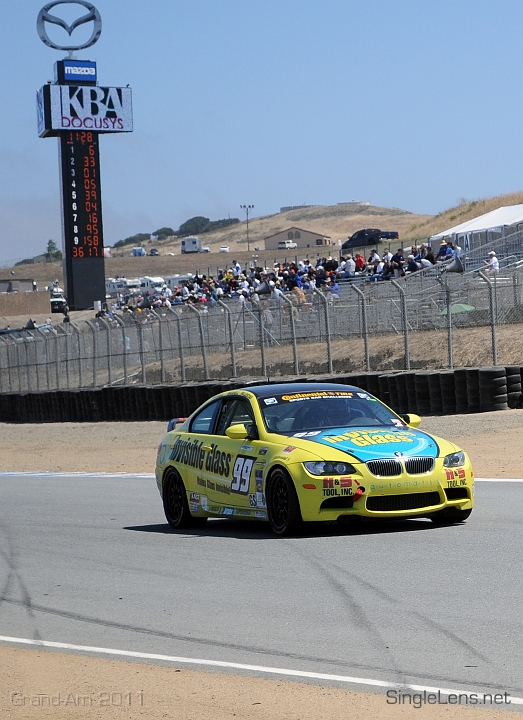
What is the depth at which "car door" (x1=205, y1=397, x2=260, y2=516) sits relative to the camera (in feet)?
33.2

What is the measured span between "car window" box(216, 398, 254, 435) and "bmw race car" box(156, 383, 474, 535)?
0.5 inches

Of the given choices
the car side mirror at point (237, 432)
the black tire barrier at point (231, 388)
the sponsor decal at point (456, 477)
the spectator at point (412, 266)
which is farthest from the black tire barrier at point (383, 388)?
the spectator at point (412, 266)

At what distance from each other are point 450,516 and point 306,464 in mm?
1432

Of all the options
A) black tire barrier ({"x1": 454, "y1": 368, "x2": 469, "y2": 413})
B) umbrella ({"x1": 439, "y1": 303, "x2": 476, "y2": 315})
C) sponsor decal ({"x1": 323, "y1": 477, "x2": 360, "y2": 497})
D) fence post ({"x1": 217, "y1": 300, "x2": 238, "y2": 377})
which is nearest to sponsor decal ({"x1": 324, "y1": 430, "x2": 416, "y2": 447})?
sponsor decal ({"x1": 323, "y1": 477, "x2": 360, "y2": 497})

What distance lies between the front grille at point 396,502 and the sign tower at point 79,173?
6074 centimetres

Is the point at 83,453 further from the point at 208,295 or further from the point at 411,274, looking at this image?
the point at 208,295

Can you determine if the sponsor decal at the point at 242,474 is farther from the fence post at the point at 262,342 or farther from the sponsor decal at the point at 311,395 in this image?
the fence post at the point at 262,342

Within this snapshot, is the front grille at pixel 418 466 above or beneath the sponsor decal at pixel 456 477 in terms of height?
above

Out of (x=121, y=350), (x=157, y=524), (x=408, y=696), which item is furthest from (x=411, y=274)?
(x=408, y=696)

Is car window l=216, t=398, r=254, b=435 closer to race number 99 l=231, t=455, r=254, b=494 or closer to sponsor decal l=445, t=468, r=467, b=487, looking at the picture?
race number 99 l=231, t=455, r=254, b=494

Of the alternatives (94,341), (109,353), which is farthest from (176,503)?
(94,341)

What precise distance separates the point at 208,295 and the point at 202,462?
37.5 m

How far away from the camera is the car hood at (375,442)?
954 centimetres

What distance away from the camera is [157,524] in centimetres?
1189
